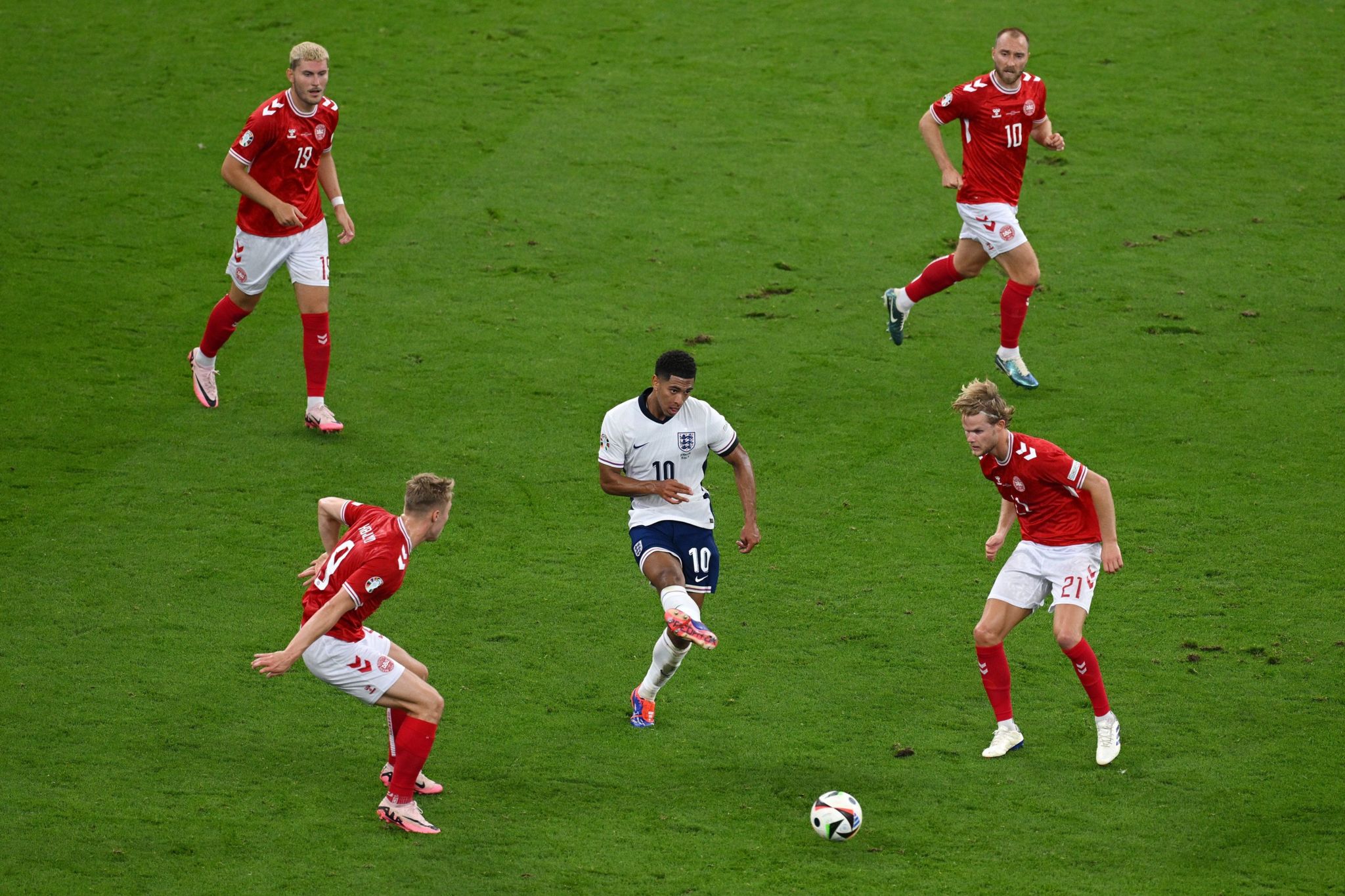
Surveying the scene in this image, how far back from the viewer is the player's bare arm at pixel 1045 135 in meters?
10.8

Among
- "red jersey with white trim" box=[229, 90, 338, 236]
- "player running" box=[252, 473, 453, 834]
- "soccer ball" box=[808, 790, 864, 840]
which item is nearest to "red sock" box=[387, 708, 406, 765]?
"player running" box=[252, 473, 453, 834]

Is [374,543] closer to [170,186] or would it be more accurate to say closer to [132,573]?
[132,573]

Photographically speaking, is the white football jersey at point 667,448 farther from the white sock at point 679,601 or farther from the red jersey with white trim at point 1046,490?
the red jersey with white trim at point 1046,490

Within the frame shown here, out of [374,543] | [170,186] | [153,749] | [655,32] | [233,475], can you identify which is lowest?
[153,749]

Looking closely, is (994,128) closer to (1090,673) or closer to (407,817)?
(1090,673)

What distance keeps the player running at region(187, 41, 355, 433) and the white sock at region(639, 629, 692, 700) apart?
415 centimetres

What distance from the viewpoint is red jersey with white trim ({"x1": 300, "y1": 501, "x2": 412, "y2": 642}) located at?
6199 mm

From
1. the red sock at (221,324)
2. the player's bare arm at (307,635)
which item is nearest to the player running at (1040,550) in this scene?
the player's bare arm at (307,635)

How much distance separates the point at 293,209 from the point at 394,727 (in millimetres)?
4620

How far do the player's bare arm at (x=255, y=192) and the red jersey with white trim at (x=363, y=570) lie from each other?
3.96 meters

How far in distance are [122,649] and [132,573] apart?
938 mm

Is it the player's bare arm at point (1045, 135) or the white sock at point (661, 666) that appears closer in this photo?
the white sock at point (661, 666)

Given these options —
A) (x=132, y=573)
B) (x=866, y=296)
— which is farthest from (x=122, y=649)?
(x=866, y=296)

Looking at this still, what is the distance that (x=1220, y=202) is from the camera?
14.4m
